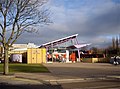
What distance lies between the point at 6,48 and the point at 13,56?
4312cm

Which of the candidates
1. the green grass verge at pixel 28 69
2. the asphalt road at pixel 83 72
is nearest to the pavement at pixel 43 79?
the asphalt road at pixel 83 72

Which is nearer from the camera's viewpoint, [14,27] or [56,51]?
[14,27]

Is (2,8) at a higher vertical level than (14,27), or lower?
higher

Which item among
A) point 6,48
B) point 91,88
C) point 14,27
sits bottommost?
point 91,88

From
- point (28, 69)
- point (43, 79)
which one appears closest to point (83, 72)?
point (28, 69)

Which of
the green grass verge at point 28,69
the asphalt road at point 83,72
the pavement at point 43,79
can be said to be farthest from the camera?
the green grass verge at point 28,69

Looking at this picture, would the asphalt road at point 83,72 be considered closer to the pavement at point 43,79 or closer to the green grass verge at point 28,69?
the green grass verge at point 28,69

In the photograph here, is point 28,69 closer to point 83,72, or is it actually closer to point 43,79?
point 83,72

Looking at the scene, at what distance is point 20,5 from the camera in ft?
92.2

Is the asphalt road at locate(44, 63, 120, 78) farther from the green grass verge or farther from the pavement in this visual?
the pavement

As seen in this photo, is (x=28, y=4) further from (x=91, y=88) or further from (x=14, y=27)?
(x=91, y=88)

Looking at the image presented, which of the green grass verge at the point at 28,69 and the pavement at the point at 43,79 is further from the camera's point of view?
the green grass verge at the point at 28,69

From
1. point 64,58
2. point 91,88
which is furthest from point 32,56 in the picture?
point 91,88

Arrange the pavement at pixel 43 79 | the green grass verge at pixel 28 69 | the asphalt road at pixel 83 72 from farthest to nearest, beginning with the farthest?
the green grass verge at pixel 28 69, the asphalt road at pixel 83 72, the pavement at pixel 43 79
